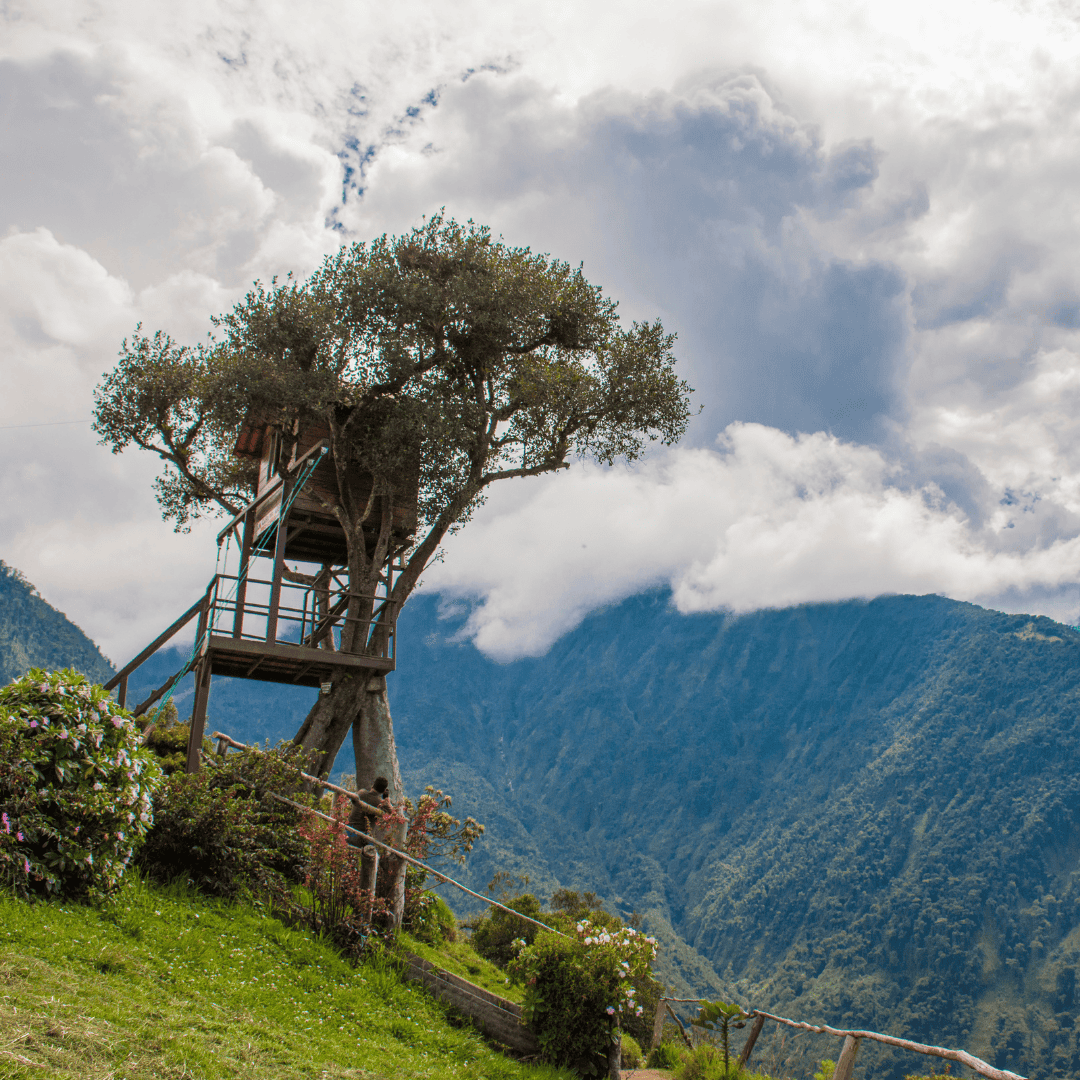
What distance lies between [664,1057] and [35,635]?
169235mm

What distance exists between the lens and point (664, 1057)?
14.3 meters

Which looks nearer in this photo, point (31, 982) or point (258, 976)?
point (31, 982)

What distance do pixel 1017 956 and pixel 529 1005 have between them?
20219cm

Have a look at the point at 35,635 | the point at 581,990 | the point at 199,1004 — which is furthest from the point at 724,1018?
the point at 35,635

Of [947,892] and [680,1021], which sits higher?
[680,1021]

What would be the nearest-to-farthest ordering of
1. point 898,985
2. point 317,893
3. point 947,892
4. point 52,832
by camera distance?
point 52,832 < point 317,893 < point 898,985 < point 947,892

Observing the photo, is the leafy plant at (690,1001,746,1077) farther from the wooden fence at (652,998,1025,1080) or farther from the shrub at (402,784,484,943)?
the shrub at (402,784,484,943)

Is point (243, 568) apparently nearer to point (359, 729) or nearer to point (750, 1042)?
point (359, 729)

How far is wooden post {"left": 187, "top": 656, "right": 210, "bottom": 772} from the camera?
59.4 feet

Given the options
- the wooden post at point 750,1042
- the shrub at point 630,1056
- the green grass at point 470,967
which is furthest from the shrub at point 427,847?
the wooden post at point 750,1042

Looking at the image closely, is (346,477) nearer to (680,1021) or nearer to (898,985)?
(680,1021)

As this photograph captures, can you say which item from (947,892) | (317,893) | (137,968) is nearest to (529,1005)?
(317,893)

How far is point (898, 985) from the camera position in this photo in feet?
575

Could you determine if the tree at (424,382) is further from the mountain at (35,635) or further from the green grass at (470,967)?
the mountain at (35,635)
